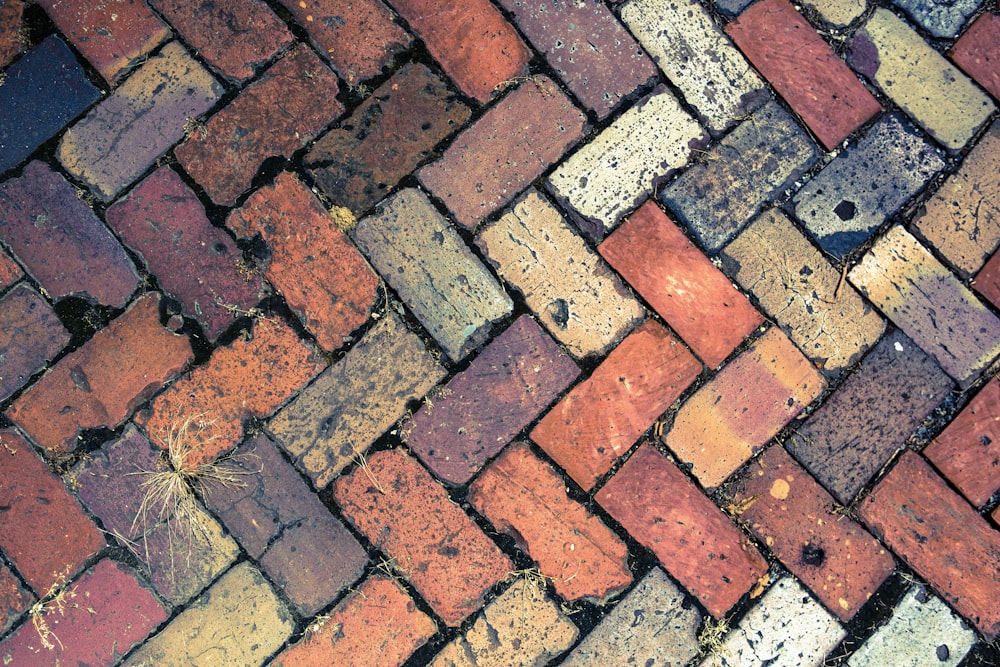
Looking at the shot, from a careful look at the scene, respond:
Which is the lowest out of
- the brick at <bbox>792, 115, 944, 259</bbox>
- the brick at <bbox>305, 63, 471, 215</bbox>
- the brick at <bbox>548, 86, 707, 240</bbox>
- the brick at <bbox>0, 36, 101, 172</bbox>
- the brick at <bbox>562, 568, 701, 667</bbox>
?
the brick at <bbox>562, 568, 701, 667</bbox>

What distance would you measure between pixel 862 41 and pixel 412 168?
4.96ft

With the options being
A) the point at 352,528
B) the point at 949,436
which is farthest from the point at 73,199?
the point at 949,436

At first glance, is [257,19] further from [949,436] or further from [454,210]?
[949,436]

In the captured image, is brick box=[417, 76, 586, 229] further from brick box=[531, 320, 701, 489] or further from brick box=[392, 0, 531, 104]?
Result: brick box=[531, 320, 701, 489]

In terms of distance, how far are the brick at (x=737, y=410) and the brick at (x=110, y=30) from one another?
2.07m

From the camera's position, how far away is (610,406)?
2.13 meters

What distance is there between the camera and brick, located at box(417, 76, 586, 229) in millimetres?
2145

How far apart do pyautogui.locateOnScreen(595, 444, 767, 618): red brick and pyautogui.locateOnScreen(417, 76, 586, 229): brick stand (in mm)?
947

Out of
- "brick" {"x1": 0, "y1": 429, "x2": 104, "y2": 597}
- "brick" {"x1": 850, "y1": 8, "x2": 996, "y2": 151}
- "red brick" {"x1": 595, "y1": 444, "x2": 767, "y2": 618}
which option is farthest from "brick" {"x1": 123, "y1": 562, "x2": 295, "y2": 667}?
"brick" {"x1": 850, "y1": 8, "x2": 996, "y2": 151}

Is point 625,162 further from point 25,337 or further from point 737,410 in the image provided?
point 25,337

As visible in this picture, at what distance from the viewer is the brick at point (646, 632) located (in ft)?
6.98

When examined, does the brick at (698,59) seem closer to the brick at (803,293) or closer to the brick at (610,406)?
the brick at (803,293)

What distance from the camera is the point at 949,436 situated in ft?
7.07

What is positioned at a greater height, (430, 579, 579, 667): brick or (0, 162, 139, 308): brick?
(0, 162, 139, 308): brick
